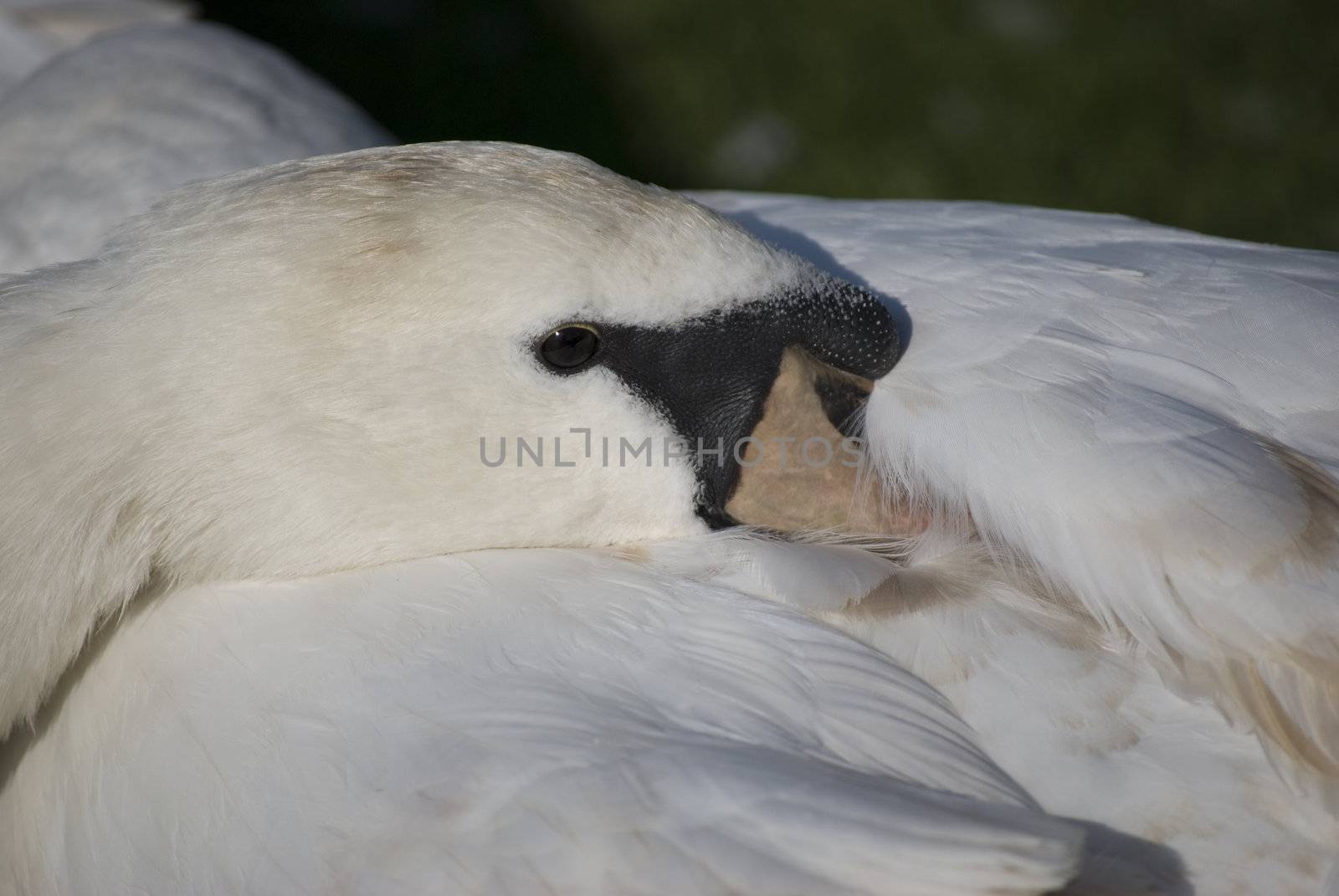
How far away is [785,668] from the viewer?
4.26 ft

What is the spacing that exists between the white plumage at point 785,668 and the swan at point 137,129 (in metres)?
0.85

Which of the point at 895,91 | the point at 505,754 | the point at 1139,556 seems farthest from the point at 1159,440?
the point at 895,91

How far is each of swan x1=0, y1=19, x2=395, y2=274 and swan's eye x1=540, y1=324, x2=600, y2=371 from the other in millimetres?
1058

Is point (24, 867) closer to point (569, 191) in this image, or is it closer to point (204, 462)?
point (204, 462)

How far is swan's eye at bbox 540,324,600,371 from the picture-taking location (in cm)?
140

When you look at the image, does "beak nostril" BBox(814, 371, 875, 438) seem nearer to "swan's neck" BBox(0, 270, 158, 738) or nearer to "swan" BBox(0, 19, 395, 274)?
"swan's neck" BBox(0, 270, 158, 738)

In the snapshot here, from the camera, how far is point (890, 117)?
13.1 ft

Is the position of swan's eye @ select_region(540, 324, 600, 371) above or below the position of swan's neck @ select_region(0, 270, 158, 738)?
above

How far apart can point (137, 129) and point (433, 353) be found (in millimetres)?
1281

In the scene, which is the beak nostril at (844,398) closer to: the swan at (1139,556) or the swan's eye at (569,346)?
the swan at (1139,556)

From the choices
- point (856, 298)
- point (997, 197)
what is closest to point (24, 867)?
point (856, 298)

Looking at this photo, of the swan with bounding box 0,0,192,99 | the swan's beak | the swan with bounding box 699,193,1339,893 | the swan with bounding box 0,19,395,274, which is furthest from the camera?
the swan with bounding box 0,0,192,99

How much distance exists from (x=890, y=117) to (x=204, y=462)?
10.1 ft

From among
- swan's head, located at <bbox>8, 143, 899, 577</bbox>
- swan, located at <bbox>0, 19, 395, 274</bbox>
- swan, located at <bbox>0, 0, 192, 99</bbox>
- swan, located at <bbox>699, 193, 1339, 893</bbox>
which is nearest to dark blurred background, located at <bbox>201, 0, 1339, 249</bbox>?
swan, located at <bbox>0, 0, 192, 99</bbox>
